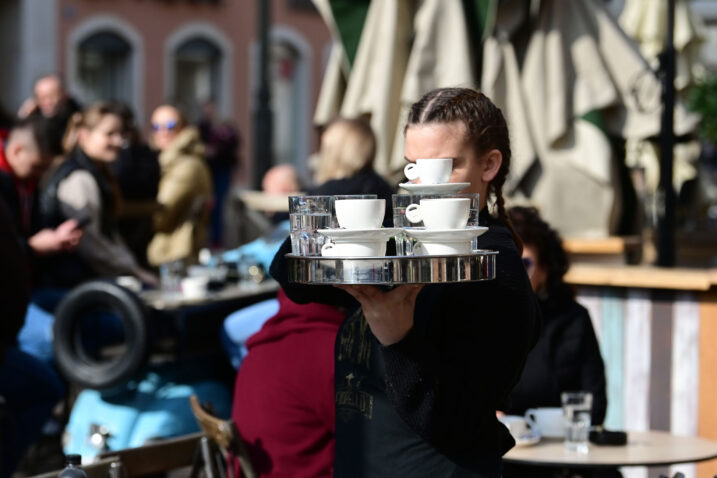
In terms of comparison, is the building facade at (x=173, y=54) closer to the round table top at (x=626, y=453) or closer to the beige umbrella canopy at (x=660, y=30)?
the beige umbrella canopy at (x=660, y=30)

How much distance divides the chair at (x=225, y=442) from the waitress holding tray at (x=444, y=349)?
94cm

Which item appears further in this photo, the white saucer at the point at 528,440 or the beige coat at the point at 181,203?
the beige coat at the point at 181,203

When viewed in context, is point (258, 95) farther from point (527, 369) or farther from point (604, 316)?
point (527, 369)

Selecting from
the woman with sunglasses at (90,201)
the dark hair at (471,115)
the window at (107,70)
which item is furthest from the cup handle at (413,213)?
the window at (107,70)

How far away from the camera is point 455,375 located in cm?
243

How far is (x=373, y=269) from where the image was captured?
2232 mm

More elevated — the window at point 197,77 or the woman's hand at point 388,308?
the window at point 197,77

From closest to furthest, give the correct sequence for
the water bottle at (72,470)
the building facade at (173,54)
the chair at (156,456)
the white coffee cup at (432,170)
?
the white coffee cup at (432,170)
the water bottle at (72,470)
the chair at (156,456)
the building facade at (173,54)

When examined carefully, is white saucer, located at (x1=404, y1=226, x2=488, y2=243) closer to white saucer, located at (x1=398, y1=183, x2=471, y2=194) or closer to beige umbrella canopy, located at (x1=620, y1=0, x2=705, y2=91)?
white saucer, located at (x1=398, y1=183, x2=471, y2=194)

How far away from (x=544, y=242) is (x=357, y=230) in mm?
2264

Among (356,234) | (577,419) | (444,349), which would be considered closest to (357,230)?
(356,234)

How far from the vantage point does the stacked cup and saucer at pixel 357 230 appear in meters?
2.29

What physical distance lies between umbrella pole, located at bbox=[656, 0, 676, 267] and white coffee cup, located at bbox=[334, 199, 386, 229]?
397cm

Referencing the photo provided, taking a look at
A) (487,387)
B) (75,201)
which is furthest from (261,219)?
(487,387)
